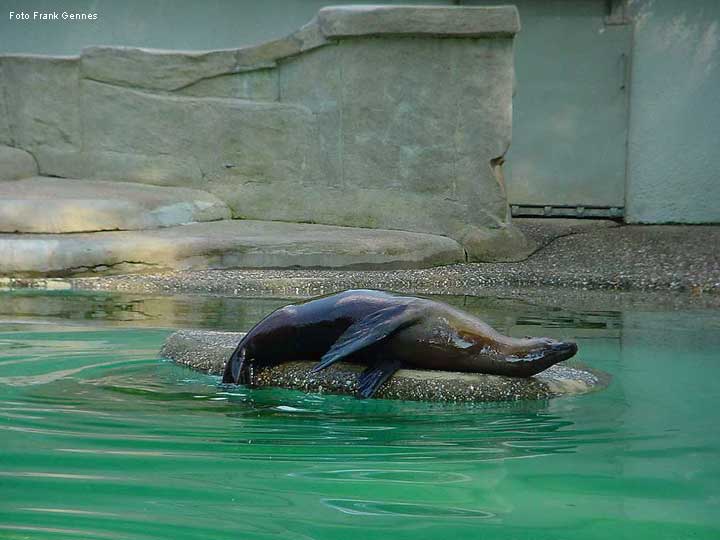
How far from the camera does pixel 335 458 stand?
10.8 ft

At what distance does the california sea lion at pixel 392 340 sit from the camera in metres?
4.31

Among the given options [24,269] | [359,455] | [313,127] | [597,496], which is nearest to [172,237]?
[24,269]

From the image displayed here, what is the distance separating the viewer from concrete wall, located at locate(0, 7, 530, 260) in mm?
9750

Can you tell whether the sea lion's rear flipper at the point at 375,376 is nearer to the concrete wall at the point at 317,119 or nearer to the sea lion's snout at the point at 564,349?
the sea lion's snout at the point at 564,349

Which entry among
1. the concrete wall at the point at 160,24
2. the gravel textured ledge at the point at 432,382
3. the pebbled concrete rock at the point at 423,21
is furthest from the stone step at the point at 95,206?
the gravel textured ledge at the point at 432,382

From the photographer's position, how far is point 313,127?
1020cm

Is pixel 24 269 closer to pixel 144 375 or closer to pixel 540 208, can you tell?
pixel 144 375

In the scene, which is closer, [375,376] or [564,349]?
[375,376]

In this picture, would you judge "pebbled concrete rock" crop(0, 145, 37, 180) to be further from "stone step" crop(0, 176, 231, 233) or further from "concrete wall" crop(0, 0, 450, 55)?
"concrete wall" crop(0, 0, 450, 55)

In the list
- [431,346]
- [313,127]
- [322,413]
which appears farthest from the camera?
[313,127]

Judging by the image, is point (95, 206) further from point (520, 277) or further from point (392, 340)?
point (392, 340)

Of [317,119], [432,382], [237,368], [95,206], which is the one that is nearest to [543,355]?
[432,382]

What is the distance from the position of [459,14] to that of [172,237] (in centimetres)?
320

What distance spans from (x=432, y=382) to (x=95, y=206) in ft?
18.5
